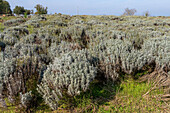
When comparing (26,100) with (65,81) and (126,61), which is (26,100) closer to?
(65,81)

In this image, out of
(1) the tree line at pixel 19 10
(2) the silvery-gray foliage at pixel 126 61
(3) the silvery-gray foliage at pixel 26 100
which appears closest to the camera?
(3) the silvery-gray foliage at pixel 26 100

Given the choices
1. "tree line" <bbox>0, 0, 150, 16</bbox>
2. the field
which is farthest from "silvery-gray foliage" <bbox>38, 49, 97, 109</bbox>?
"tree line" <bbox>0, 0, 150, 16</bbox>

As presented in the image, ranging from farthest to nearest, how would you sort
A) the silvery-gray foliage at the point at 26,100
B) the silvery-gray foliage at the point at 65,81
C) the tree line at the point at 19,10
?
the tree line at the point at 19,10 < the silvery-gray foliage at the point at 65,81 < the silvery-gray foliage at the point at 26,100

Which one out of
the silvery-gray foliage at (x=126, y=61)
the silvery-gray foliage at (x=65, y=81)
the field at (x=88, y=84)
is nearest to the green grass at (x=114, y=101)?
the field at (x=88, y=84)

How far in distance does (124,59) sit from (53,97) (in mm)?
2264

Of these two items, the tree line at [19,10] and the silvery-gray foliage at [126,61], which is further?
the tree line at [19,10]

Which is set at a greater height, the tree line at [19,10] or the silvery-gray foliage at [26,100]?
the tree line at [19,10]

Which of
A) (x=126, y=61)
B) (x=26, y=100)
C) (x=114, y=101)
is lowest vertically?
(x=114, y=101)

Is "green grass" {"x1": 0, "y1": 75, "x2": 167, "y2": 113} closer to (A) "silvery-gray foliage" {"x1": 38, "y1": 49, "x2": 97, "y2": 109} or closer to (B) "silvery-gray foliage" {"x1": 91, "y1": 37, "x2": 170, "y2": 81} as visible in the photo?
(A) "silvery-gray foliage" {"x1": 38, "y1": 49, "x2": 97, "y2": 109}

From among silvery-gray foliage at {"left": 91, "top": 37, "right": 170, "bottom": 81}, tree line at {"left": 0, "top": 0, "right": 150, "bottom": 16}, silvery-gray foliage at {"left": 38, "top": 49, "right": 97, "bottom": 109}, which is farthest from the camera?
tree line at {"left": 0, "top": 0, "right": 150, "bottom": 16}

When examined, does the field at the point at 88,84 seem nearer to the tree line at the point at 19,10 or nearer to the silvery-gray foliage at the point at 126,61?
the silvery-gray foliage at the point at 126,61

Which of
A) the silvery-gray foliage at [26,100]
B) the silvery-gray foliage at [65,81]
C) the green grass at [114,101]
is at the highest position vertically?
the silvery-gray foliage at [65,81]

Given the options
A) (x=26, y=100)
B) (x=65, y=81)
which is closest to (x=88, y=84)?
(x=65, y=81)

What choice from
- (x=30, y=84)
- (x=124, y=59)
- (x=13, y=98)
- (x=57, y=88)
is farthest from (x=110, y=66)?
(x=13, y=98)
